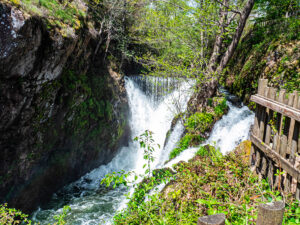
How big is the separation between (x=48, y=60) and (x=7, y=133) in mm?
2363

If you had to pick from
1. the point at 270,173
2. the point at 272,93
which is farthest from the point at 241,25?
the point at 270,173

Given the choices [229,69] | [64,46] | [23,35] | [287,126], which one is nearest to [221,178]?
[287,126]

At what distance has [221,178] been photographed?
3.77 metres

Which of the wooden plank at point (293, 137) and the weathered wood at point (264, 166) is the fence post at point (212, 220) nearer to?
the wooden plank at point (293, 137)

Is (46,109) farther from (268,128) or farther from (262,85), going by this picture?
(268,128)

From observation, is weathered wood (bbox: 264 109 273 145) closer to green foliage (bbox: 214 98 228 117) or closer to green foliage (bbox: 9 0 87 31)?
green foliage (bbox: 214 98 228 117)

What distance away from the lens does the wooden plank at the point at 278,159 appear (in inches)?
112

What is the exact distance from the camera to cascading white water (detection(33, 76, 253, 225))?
6.89 m

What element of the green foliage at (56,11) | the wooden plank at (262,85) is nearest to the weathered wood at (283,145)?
the wooden plank at (262,85)

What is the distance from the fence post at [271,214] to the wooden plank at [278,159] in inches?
67.3

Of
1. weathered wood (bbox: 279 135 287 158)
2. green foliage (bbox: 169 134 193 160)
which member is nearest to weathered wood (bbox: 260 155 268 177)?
weathered wood (bbox: 279 135 287 158)

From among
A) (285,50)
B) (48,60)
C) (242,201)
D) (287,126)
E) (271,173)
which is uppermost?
(285,50)

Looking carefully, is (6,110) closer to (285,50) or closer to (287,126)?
(287,126)

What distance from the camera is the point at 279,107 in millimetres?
3170
